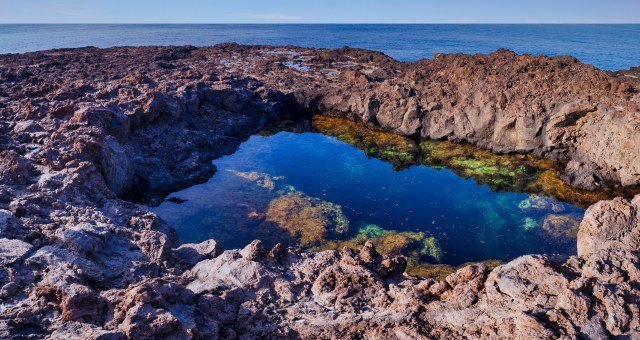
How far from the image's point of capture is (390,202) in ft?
56.8

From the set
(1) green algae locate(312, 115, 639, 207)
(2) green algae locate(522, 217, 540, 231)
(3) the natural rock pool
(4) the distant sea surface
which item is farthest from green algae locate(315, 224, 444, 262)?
(4) the distant sea surface

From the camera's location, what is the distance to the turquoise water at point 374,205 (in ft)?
47.7

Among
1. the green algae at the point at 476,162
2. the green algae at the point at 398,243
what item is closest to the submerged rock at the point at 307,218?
the green algae at the point at 398,243

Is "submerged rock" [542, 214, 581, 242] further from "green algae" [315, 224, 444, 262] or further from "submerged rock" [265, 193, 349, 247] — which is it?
"submerged rock" [265, 193, 349, 247]

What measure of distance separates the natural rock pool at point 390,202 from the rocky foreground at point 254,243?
5.05ft

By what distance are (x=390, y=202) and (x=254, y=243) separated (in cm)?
969

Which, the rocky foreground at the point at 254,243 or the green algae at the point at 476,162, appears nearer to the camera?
the rocky foreground at the point at 254,243

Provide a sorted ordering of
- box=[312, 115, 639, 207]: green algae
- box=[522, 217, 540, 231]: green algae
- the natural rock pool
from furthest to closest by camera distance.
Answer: box=[312, 115, 639, 207]: green algae
box=[522, 217, 540, 231]: green algae
the natural rock pool

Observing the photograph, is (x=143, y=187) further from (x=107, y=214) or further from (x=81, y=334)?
(x=81, y=334)

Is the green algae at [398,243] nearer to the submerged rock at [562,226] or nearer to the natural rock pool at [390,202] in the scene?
the natural rock pool at [390,202]

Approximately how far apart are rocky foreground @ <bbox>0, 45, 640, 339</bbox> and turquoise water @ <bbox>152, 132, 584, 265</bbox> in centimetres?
222

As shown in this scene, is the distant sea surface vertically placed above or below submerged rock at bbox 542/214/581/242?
above

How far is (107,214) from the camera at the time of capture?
11.1 m

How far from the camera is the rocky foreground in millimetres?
6176
